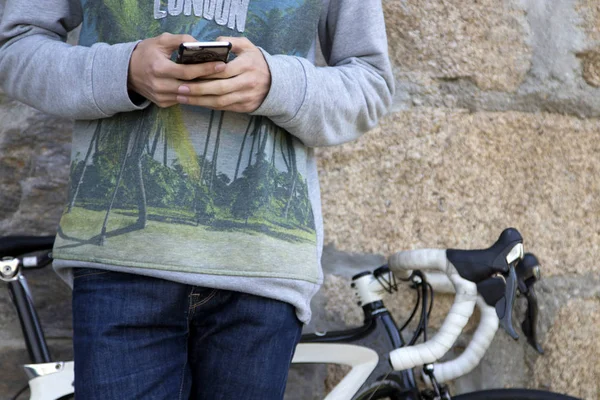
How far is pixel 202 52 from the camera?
0.80m

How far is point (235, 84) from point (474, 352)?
74 cm

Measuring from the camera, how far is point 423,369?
4.18 ft

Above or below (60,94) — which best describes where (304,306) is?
below

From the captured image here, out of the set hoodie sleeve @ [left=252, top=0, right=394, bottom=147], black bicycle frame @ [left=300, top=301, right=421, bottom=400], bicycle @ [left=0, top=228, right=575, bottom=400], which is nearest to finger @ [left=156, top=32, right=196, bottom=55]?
hoodie sleeve @ [left=252, top=0, right=394, bottom=147]

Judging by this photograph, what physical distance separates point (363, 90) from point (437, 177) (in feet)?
1.77

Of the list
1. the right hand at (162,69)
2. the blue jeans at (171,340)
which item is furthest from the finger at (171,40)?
the blue jeans at (171,340)

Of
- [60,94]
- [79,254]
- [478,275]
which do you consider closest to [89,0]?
[60,94]

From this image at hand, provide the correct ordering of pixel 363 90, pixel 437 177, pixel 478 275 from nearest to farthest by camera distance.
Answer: pixel 363 90 < pixel 478 275 < pixel 437 177

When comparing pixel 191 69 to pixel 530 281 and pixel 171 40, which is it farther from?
pixel 530 281

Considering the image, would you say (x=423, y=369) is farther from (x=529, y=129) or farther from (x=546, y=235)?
(x=529, y=129)

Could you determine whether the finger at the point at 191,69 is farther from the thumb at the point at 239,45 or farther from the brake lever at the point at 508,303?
the brake lever at the point at 508,303

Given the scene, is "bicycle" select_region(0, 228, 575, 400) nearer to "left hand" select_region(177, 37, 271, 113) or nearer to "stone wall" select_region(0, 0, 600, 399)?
"stone wall" select_region(0, 0, 600, 399)

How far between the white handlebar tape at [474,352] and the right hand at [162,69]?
709 millimetres

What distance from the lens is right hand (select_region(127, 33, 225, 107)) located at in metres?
0.83
